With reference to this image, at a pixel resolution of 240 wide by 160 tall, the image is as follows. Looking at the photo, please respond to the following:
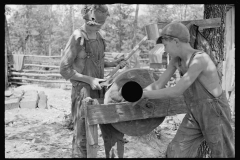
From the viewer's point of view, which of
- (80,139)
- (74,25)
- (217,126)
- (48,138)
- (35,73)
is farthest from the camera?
(74,25)

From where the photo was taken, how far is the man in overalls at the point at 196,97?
2616 millimetres

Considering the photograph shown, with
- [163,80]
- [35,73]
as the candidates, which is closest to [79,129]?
[163,80]

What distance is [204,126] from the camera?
2.72 m

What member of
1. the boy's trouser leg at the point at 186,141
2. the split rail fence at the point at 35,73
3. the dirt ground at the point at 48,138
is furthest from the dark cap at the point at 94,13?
the split rail fence at the point at 35,73

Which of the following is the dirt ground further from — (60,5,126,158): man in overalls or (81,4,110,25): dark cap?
(81,4,110,25): dark cap

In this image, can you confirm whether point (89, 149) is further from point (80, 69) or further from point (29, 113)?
point (29, 113)

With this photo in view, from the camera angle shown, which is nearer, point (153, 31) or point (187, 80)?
point (187, 80)

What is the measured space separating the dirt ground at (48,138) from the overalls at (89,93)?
1581 mm

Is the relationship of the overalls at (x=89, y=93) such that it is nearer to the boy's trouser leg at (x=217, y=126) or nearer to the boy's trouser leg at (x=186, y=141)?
the boy's trouser leg at (x=186, y=141)

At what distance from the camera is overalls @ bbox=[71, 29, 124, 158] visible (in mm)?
3289

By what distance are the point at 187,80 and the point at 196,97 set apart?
0.29 m

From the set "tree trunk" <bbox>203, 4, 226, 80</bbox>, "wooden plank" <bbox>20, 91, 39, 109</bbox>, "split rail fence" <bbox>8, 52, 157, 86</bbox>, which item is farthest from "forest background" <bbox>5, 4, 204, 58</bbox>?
"tree trunk" <bbox>203, 4, 226, 80</bbox>

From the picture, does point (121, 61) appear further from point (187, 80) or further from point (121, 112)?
point (187, 80)

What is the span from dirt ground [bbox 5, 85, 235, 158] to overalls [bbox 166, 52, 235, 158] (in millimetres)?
2231
